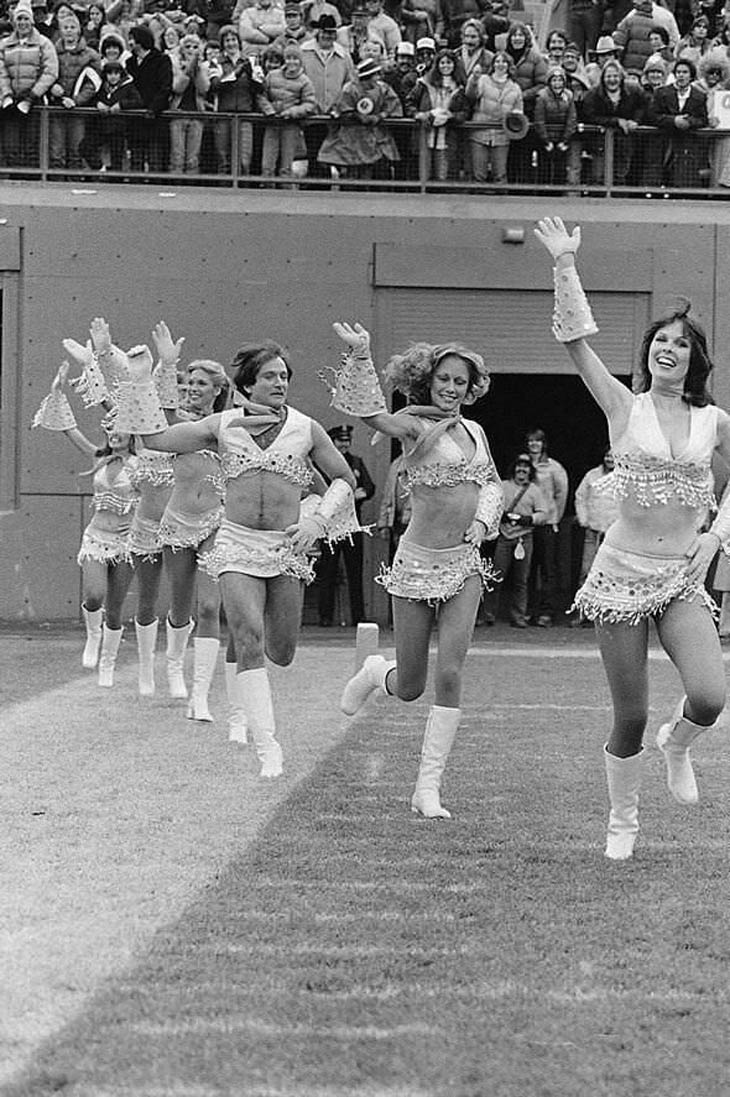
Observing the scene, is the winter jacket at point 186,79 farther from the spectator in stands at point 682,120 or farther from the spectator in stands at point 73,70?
the spectator in stands at point 682,120

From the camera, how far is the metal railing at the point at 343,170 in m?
19.9

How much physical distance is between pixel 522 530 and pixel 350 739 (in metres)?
10.0

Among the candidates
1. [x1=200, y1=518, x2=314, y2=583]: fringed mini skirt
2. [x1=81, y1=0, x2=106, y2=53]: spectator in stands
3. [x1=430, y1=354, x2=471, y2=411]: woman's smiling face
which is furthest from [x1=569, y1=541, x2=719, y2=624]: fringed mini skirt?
[x1=81, y1=0, x2=106, y2=53]: spectator in stands

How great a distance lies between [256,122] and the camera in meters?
19.8

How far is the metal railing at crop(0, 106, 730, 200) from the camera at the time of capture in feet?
65.4

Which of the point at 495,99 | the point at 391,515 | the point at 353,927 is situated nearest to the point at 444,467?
the point at 353,927

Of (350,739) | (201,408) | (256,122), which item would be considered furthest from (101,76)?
(350,739)

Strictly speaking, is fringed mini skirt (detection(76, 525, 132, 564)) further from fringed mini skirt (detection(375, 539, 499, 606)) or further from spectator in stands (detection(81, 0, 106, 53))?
spectator in stands (detection(81, 0, 106, 53))

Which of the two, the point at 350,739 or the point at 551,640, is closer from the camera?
the point at 350,739

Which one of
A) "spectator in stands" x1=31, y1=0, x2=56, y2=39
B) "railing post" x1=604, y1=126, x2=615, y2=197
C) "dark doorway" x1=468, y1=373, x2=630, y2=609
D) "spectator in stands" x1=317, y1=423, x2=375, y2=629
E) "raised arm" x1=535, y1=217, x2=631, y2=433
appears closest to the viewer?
"raised arm" x1=535, y1=217, x2=631, y2=433

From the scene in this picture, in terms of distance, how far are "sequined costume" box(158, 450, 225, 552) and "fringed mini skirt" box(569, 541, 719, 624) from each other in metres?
4.88

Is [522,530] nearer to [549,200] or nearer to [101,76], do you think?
[549,200]

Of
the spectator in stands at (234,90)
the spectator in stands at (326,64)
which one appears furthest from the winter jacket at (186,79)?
the spectator in stands at (326,64)

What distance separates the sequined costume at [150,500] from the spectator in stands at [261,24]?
8.69 m
